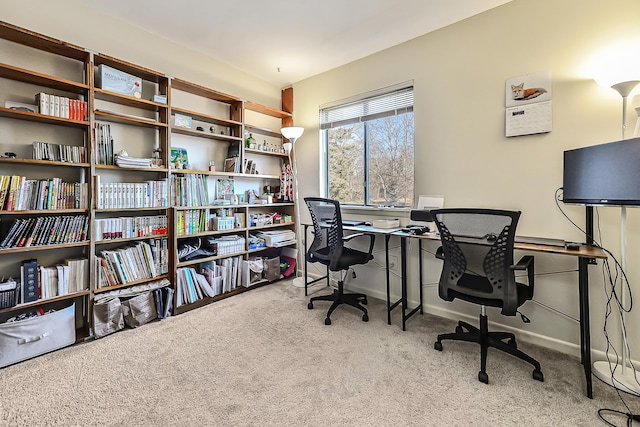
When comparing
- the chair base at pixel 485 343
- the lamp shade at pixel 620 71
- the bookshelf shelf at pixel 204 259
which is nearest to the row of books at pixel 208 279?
the bookshelf shelf at pixel 204 259

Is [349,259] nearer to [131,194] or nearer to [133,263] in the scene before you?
[133,263]

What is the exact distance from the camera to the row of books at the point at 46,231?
2.01m

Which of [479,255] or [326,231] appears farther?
[326,231]

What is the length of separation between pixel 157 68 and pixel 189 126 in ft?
2.05

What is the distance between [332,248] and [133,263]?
185 cm

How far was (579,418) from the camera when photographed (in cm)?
147

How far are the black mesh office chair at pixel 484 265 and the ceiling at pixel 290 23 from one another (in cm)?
187

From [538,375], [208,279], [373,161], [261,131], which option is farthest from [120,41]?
[538,375]

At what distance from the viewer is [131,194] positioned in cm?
255

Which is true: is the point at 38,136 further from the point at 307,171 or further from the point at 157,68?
the point at 307,171

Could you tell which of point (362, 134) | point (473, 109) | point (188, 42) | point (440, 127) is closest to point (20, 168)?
point (188, 42)

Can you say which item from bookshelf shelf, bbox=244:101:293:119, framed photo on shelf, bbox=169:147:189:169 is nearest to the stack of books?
framed photo on shelf, bbox=169:147:189:169

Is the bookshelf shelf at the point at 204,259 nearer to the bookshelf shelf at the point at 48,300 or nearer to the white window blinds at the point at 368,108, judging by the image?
the bookshelf shelf at the point at 48,300

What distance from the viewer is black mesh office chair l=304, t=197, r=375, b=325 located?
101 inches
